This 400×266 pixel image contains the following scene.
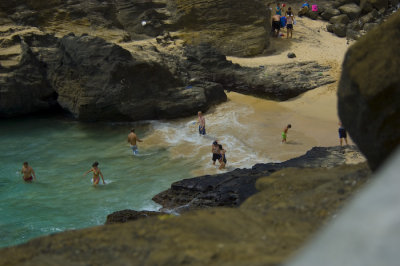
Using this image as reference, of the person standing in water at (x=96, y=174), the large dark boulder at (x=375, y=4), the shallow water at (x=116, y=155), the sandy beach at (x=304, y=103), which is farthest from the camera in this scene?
the large dark boulder at (x=375, y=4)

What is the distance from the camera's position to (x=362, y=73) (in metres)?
4.12

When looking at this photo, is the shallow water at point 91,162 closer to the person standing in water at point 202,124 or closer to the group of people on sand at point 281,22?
the person standing in water at point 202,124

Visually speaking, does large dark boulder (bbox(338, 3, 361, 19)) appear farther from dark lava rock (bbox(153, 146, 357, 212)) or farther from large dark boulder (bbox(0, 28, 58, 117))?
dark lava rock (bbox(153, 146, 357, 212))

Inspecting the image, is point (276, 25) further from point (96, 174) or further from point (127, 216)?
point (127, 216)

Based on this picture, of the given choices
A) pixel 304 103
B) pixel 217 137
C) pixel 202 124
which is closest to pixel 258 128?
pixel 217 137

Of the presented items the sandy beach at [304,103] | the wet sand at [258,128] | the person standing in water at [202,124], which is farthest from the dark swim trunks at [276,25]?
the person standing in water at [202,124]

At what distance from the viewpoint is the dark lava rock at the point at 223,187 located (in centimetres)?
962

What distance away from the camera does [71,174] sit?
1462cm

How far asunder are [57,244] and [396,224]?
3092mm

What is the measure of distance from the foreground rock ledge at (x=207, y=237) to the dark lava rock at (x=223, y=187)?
446 cm

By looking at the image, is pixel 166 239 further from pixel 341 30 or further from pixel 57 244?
pixel 341 30

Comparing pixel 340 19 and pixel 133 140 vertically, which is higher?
pixel 340 19

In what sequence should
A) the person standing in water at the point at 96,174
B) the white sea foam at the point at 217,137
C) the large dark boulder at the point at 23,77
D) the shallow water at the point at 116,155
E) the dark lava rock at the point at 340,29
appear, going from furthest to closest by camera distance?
the dark lava rock at the point at 340,29 → the large dark boulder at the point at 23,77 → the white sea foam at the point at 217,137 → the person standing in water at the point at 96,174 → the shallow water at the point at 116,155

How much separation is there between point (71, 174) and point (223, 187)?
621 cm
